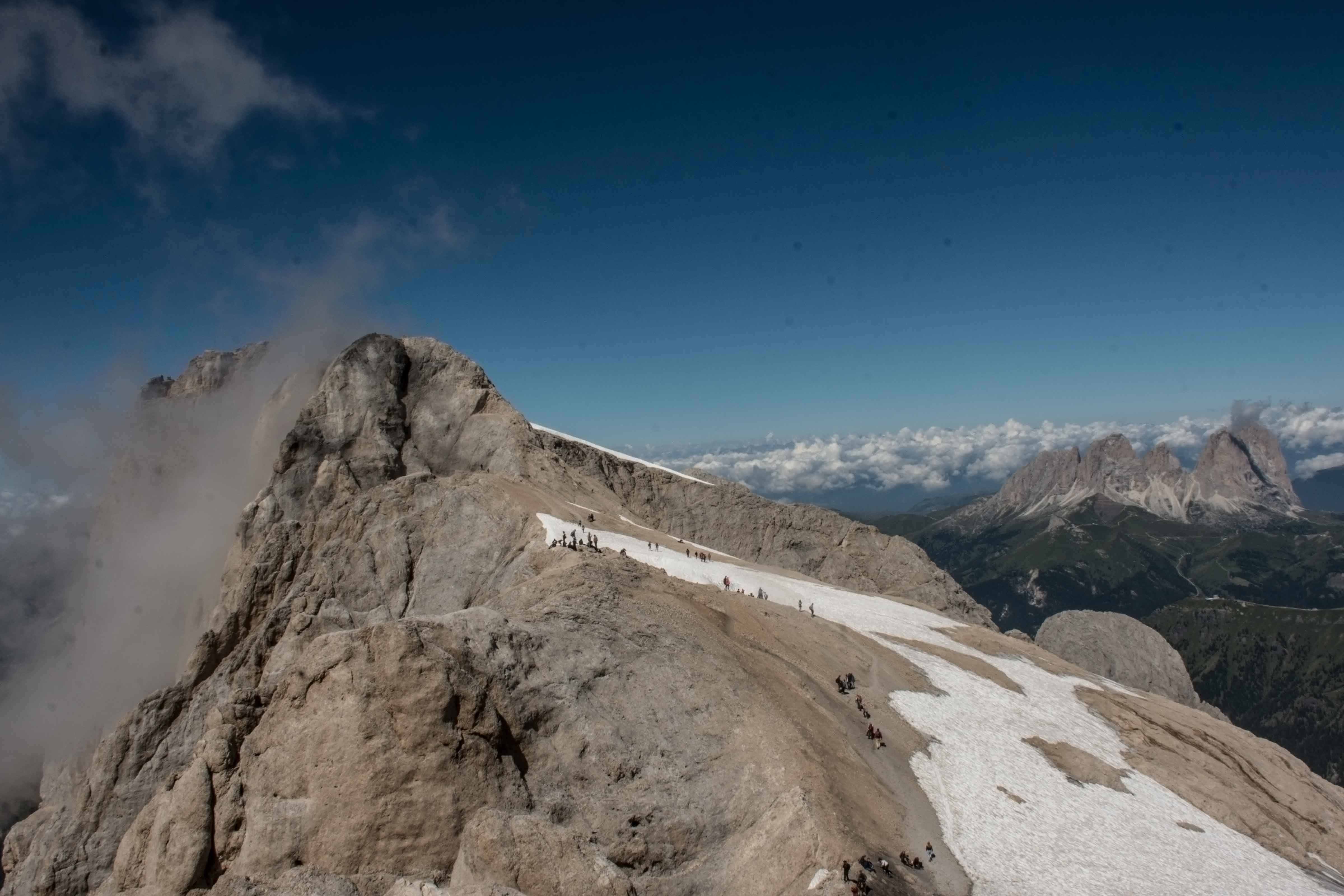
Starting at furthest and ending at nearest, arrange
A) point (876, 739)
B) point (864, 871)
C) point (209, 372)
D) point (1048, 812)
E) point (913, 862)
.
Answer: point (209, 372)
point (876, 739)
point (1048, 812)
point (913, 862)
point (864, 871)

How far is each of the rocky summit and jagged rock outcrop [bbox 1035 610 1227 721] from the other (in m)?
45.9

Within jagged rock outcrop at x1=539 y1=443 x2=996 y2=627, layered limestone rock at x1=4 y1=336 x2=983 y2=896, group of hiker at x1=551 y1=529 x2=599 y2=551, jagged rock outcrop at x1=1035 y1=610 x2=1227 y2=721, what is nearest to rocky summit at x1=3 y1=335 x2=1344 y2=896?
layered limestone rock at x1=4 y1=336 x2=983 y2=896

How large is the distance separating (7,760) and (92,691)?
72.3ft

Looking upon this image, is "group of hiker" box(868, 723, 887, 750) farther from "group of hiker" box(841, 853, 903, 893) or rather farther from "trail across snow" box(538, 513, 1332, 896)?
"group of hiker" box(841, 853, 903, 893)

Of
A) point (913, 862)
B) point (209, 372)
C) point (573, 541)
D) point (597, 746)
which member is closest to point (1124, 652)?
point (573, 541)

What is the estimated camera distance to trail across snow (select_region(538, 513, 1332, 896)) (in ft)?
92.5

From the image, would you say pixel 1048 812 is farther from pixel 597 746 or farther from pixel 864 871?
pixel 597 746

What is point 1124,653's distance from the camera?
316 feet

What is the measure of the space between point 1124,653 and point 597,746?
97695 millimetres

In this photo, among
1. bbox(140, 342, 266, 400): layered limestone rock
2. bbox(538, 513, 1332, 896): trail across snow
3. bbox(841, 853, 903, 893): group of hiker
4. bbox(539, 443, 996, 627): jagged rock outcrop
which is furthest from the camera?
bbox(140, 342, 266, 400): layered limestone rock

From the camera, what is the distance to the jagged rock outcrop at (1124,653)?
93.1 metres

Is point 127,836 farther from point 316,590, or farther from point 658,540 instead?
point 658,540

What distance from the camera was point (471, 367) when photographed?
8012 cm

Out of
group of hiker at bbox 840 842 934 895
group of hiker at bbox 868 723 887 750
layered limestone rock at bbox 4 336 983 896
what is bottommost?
group of hiker at bbox 840 842 934 895
